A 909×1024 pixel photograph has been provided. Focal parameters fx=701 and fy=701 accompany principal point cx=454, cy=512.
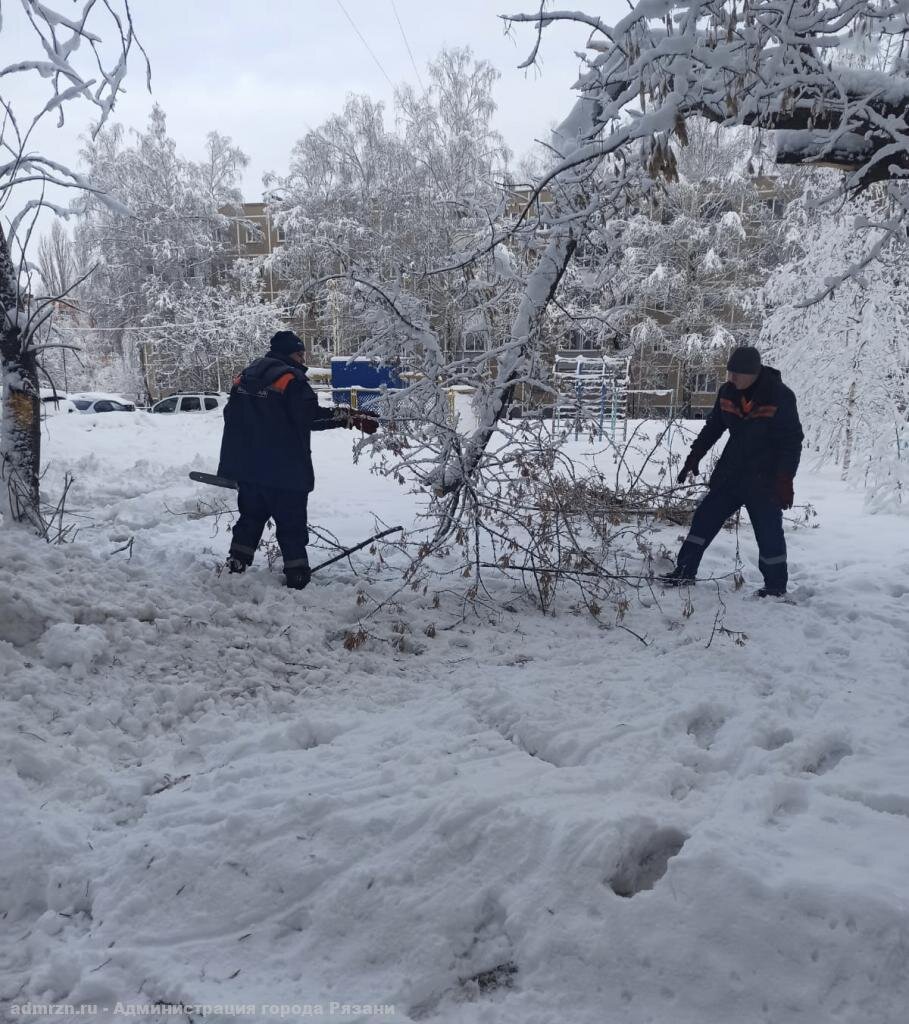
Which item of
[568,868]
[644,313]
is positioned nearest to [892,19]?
[568,868]

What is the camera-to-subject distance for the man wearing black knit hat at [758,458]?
445 cm

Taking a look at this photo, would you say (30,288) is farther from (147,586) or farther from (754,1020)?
(754,1020)

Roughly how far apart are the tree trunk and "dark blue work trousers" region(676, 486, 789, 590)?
4.40m

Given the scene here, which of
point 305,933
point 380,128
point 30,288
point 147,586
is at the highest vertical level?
point 380,128

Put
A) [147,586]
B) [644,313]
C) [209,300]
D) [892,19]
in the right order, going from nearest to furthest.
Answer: [892,19] → [147,586] → [644,313] → [209,300]

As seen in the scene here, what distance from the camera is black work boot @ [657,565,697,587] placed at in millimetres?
4773

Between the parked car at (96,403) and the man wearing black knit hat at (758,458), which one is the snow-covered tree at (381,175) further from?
the man wearing black knit hat at (758,458)

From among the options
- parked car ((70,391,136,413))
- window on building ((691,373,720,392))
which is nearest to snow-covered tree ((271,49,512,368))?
parked car ((70,391,136,413))

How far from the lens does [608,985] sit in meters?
1.81

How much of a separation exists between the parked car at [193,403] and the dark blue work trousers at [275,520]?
56.6ft

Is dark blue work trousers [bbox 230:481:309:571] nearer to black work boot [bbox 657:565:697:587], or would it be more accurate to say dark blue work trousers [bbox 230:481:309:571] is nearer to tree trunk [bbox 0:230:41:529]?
tree trunk [bbox 0:230:41:529]

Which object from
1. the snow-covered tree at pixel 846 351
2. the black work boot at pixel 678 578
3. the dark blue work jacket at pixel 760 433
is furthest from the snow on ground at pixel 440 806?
the snow-covered tree at pixel 846 351

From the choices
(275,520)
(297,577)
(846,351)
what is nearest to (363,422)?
(275,520)

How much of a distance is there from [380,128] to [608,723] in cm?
2912
